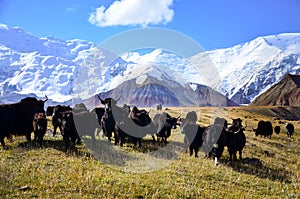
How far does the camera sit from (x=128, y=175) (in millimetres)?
13281

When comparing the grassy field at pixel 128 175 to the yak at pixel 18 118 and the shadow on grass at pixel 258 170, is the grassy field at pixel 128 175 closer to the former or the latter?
the shadow on grass at pixel 258 170

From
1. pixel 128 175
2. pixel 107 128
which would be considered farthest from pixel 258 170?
pixel 107 128

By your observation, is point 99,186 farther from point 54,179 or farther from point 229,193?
point 229,193

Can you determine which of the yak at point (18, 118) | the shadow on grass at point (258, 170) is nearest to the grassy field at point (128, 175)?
the shadow on grass at point (258, 170)

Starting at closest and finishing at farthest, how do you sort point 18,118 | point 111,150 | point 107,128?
point 111,150
point 18,118
point 107,128

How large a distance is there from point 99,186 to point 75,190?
2.62 ft

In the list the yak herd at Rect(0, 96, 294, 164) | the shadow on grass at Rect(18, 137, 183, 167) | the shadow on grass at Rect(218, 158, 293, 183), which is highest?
the yak herd at Rect(0, 96, 294, 164)

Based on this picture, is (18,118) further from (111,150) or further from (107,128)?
(111,150)

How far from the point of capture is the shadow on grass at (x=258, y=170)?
51.9 feet

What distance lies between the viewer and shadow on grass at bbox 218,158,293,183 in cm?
1581

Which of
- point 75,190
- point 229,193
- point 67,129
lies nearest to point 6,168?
point 75,190

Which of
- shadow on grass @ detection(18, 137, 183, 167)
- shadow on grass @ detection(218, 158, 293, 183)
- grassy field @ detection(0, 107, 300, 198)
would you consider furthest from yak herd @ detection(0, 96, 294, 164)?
A: shadow on grass @ detection(218, 158, 293, 183)

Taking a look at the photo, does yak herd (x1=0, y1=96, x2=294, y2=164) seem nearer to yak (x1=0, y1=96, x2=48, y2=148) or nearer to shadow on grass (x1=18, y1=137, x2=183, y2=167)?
yak (x1=0, y1=96, x2=48, y2=148)

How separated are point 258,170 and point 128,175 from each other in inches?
275
